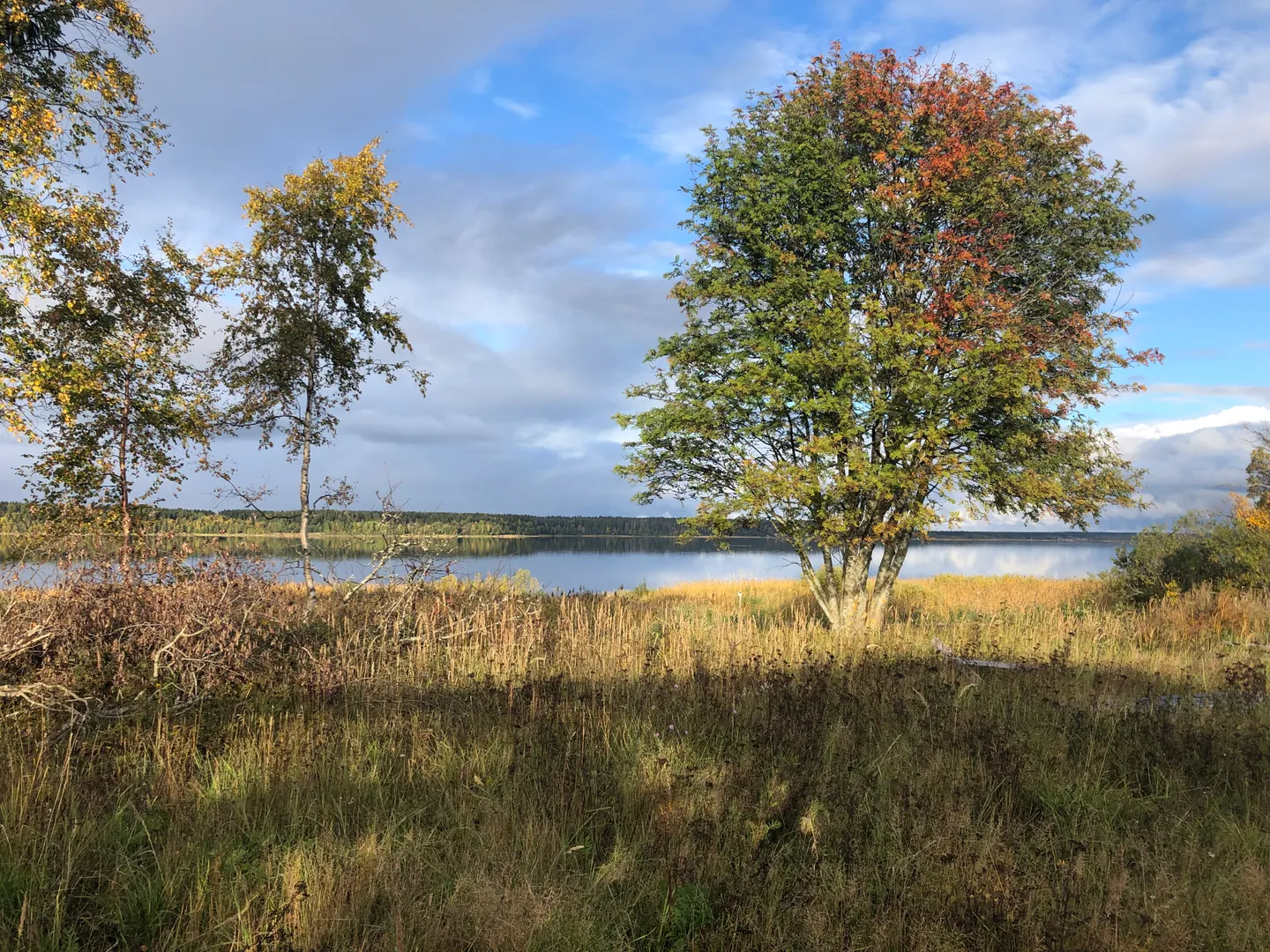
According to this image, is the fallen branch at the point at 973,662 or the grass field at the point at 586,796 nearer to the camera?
the grass field at the point at 586,796

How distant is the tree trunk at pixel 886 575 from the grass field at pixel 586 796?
5039 millimetres

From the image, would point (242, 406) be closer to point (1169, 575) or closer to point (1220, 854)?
point (1220, 854)

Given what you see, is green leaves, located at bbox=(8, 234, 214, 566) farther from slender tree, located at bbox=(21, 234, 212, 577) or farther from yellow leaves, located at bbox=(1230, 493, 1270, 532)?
yellow leaves, located at bbox=(1230, 493, 1270, 532)

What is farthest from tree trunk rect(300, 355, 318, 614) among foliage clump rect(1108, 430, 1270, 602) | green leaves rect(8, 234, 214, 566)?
foliage clump rect(1108, 430, 1270, 602)

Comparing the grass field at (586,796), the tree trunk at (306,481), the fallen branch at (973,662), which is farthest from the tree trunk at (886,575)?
the tree trunk at (306,481)

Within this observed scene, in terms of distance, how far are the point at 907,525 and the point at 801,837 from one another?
8.84 meters

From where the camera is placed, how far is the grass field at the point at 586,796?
3145mm

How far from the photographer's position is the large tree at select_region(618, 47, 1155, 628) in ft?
39.9

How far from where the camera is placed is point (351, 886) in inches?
129

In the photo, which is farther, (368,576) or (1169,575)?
(1169,575)

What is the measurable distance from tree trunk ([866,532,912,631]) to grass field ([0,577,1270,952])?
5.04 metres

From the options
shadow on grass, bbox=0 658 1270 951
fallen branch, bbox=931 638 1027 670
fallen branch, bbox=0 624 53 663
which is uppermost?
fallen branch, bbox=0 624 53 663

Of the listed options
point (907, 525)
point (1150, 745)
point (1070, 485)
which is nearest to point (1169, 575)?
point (1070, 485)

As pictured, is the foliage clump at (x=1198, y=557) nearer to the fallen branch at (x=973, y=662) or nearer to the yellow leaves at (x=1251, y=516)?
the yellow leaves at (x=1251, y=516)
